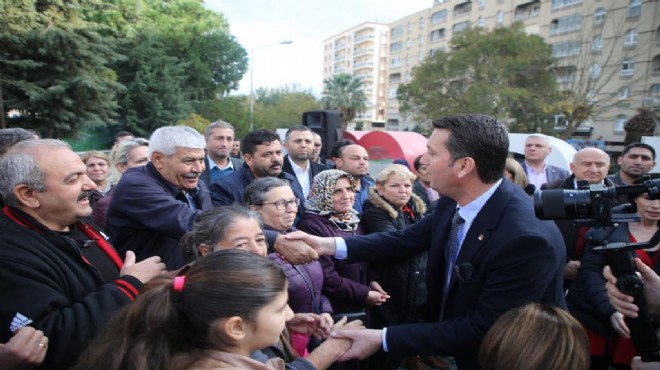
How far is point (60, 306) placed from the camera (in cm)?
172

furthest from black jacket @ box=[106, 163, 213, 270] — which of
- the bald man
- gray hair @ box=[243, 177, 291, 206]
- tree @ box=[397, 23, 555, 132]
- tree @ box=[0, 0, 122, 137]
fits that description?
tree @ box=[397, 23, 555, 132]

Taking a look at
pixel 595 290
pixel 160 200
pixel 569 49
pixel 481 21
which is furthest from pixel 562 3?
pixel 160 200

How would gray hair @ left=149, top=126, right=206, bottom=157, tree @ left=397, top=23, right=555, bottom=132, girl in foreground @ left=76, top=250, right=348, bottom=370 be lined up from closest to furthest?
girl in foreground @ left=76, top=250, right=348, bottom=370 < gray hair @ left=149, top=126, right=206, bottom=157 < tree @ left=397, top=23, right=555, bottom=132

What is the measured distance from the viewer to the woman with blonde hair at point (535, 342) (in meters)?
1.63

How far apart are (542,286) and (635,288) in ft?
1.52

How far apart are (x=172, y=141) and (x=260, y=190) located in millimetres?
691

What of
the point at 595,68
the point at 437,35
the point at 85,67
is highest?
the point at 437,35

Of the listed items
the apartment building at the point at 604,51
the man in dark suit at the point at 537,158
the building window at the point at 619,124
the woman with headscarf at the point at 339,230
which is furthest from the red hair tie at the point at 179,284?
the building window at the point at 619,124

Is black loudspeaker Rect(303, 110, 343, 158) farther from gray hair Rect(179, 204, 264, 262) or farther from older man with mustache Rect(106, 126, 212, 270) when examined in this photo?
gray hair Rect(179, 204, 264, 262)

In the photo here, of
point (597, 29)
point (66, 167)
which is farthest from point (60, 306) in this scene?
point (597, 29)

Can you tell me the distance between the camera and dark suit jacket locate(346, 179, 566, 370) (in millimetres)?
1910

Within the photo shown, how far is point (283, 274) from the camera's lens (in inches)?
62.9

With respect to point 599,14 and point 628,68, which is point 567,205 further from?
point 599,14

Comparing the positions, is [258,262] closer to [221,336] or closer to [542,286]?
[221,336]
